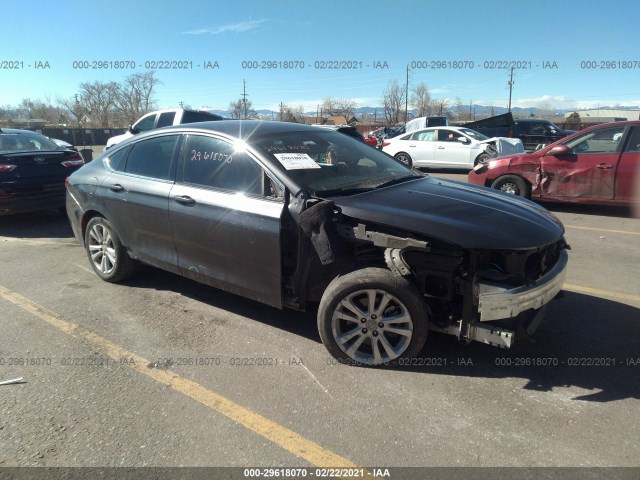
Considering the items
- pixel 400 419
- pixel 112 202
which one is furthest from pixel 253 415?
pixel 112 202

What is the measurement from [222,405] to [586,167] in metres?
7.42

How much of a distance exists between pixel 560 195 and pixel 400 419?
22.3 feet

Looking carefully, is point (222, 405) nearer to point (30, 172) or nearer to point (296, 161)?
point (296, 161)

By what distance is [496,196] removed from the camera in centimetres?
365

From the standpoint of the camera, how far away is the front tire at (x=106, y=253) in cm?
457

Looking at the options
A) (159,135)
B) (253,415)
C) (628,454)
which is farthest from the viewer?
(159,135)

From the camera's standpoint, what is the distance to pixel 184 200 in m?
3.79

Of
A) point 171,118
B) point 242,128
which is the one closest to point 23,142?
point 171,118

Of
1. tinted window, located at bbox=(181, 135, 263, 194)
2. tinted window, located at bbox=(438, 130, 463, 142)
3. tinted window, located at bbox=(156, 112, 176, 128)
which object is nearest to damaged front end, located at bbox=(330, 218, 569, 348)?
tinted window, located at bbox=(181, 135, 263, 194)

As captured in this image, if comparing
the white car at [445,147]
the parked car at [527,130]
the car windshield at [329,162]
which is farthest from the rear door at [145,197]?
the parked car at [527,130]

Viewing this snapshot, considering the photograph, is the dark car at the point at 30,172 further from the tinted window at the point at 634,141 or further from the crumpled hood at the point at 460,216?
the tinted window at the point at 634,141

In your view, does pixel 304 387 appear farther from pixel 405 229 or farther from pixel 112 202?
pixel 112 202

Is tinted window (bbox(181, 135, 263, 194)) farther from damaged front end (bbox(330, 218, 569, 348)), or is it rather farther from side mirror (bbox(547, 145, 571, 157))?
side mirror (bbox(547, 145, 571, 157))

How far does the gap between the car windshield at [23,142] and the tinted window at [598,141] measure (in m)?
9.02
